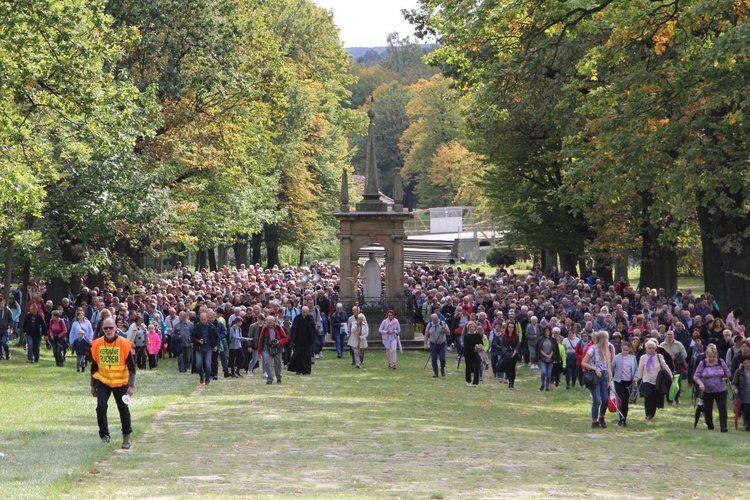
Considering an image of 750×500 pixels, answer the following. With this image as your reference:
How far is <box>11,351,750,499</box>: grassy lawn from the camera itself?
39.7ft

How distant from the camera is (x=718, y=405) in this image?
19.4 metres

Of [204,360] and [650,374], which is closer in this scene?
[650,374]

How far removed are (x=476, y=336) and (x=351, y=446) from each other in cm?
1059

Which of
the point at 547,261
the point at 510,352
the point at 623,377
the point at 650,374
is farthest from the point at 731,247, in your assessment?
the point at 547,261

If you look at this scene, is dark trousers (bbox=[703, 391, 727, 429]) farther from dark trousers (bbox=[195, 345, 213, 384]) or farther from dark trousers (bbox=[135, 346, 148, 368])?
dark trousers (bbox=[135, 346, 148, 368])

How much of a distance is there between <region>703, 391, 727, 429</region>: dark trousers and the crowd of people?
0.06 feet

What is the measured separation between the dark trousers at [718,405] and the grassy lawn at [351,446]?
22cm

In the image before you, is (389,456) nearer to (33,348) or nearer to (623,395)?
(623,395)

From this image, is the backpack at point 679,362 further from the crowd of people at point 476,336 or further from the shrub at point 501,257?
the shrub at point 501,257

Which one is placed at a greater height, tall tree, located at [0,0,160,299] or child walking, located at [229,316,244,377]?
tall tree, located at [0,0,160,299]

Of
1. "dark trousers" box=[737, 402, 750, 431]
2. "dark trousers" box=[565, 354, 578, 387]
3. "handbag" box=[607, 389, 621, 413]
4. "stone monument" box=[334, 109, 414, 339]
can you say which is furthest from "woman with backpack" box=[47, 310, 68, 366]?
"dark trousers" box=[737, 402, 750, 431]

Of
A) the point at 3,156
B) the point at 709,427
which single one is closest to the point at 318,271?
the point at 3,156

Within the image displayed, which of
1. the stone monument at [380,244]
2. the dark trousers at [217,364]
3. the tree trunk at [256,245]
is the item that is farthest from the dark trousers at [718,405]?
the tree trunk at [256,245]

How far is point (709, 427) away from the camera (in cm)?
1955
